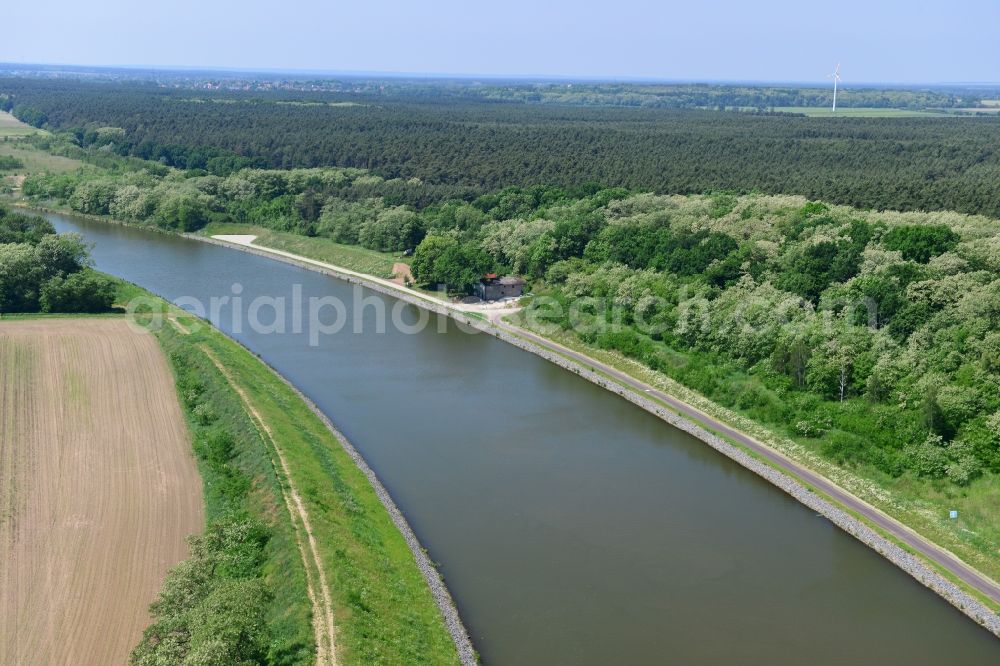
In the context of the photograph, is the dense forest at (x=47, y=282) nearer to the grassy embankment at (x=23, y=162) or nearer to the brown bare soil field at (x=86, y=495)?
the brown bare soil field at (x=86, y=495)

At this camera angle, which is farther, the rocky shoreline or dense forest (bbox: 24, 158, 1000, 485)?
dense forest (bbox: 24, 158, 1000, 485)

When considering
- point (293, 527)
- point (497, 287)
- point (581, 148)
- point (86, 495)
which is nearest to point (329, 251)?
point (497, 287)

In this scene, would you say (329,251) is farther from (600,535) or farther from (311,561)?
(311,561)

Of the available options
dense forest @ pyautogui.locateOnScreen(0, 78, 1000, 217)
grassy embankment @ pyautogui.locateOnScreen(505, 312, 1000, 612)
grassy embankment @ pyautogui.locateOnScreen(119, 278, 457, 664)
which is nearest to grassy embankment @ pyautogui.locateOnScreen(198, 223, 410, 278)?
dense forest @ pyautogui.locateOnScreen(0, 78, 1000, 217)

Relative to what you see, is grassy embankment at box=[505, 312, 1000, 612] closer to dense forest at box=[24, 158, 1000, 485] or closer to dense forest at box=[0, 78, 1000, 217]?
dense forest at box=[24, 158, 1000, 485]

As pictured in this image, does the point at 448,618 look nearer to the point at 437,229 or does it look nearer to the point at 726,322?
the point at 726,322

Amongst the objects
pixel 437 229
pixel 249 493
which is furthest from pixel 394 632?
pixel 437 229

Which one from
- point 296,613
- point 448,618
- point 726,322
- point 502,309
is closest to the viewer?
point 296,613
